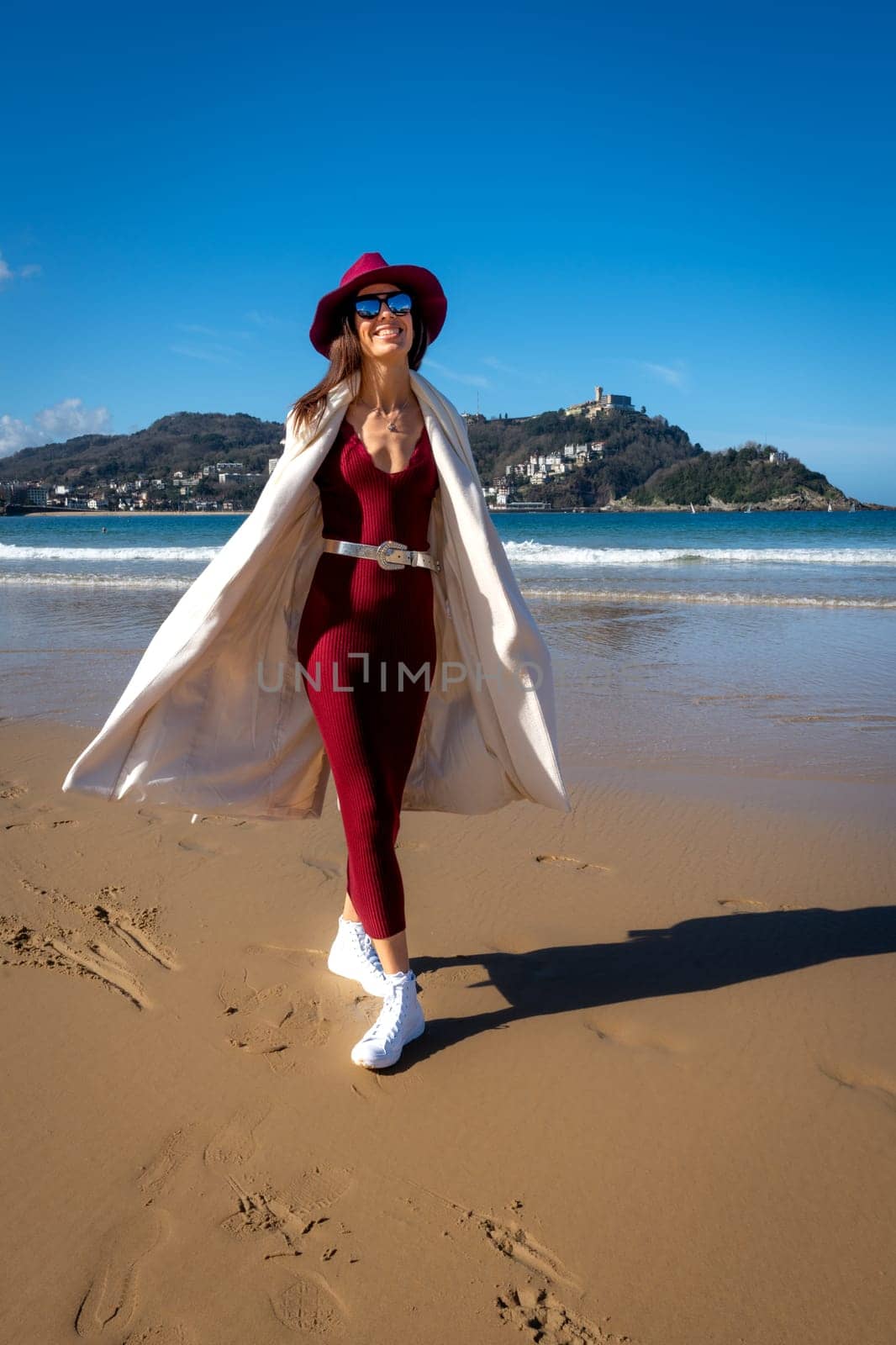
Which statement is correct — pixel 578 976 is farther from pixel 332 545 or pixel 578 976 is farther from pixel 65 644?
pixel 65 644

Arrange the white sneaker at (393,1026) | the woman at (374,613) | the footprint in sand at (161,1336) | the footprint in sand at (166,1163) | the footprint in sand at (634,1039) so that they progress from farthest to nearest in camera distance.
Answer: the woman at (374,613) < the footprint in sand at (634,1039) < the white sneaker at (393,1026) < the footprint in sand at (166,1163) < the footprint in sand at (161,1336)

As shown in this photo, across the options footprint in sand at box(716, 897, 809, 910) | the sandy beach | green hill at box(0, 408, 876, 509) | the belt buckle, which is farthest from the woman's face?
green hill at box(0, 408, 876, 509)

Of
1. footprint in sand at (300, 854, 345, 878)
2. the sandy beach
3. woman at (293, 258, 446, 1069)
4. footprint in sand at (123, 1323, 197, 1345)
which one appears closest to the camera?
footprint in sand at (123, 1323, 197, 1345)

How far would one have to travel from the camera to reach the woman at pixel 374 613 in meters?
2.66

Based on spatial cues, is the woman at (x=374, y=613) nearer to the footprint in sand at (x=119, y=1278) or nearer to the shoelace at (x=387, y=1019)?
the shoelace at (x=387, y=1019)

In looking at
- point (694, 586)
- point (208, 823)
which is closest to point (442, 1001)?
point (208, 823)

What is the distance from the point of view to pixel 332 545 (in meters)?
2.77

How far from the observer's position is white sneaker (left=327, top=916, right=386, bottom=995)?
2.80 m

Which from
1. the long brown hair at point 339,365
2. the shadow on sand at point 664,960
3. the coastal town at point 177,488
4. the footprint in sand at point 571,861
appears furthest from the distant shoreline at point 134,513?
the shadow on sand at point 664,960

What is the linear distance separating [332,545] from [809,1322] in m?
2.16

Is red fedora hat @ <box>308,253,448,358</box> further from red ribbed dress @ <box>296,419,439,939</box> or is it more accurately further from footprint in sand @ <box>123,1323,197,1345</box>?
footprint in sand @ <box>123,1323,197,1345</box>

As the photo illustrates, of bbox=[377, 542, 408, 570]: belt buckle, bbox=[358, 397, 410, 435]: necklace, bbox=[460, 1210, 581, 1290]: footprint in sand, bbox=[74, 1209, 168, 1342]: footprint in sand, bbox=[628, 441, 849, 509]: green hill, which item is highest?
bbox=[628, 441, 849, 509]: green hill

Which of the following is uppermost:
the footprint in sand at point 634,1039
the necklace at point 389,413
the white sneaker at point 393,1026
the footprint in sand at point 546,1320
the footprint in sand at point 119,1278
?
the necklace at point 389,413

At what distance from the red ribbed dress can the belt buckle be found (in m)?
0.02
